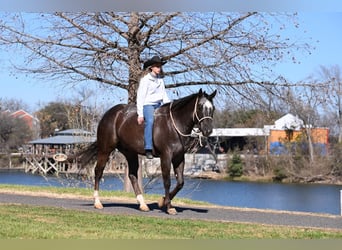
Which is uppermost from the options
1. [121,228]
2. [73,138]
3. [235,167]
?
[73,138]

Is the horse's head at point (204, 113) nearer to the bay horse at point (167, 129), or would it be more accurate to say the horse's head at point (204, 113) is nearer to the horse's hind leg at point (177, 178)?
the bay horse at point (167, 129)

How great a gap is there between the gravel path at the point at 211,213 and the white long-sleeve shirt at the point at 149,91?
6.15 feet

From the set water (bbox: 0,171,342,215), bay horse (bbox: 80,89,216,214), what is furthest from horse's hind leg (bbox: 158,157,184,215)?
water (bbox: 0,171,342,215)

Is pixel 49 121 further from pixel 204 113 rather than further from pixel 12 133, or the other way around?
pixel 204 113

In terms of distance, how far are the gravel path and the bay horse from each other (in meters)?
0.33

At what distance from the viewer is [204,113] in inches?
408

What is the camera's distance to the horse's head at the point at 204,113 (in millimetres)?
10320

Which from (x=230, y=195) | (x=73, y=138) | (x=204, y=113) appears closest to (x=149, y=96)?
(x=204, y=113)

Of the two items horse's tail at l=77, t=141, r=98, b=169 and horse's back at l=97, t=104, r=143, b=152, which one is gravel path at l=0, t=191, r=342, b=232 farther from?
horse's back at l=97, t=104, r=143, b=152

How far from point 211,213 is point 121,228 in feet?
9.78

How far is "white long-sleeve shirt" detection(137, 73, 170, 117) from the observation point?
1079 cm

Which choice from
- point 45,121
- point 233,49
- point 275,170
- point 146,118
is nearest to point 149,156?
point 146,118

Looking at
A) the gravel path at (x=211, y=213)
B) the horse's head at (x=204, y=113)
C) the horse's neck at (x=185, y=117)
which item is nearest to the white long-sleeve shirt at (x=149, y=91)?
the horse's neck at (x=185, y=117)

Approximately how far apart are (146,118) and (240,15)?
6.95 meters
